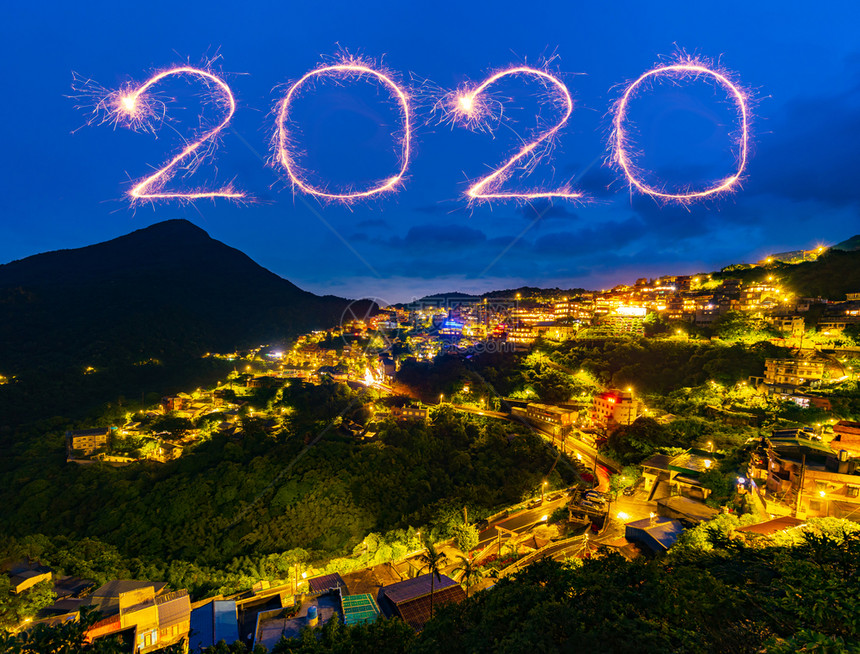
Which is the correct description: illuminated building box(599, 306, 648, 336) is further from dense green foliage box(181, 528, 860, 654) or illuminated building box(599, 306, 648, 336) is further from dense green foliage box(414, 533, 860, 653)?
dense green foliage box(414, 533, 860, 653)

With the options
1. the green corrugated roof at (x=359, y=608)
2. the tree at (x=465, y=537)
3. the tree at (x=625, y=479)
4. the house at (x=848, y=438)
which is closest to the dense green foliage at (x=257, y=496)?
the tree at (x=465, y=537)

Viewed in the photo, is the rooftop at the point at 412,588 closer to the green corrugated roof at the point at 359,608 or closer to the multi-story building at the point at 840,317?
the green corrugated roof at the point at 359,608

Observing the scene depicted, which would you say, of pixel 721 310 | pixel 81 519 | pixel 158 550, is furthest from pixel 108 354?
pixel 721 310

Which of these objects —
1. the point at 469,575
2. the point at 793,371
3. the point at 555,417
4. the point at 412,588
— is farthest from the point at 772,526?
the point at 793,371

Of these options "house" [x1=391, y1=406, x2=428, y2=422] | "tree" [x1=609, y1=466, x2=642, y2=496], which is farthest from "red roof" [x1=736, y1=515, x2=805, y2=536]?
"house" [x1=391, y1=406, x2=428, y2=422]

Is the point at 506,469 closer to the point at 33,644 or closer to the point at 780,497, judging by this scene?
the point at 780,497
